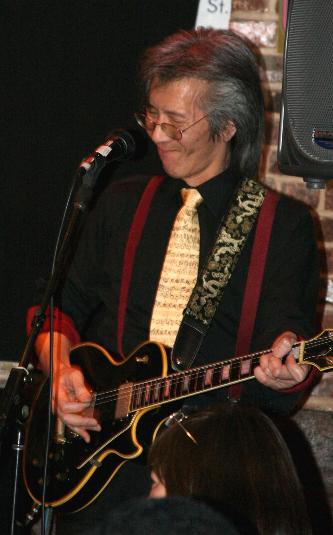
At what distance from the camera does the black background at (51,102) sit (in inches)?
114

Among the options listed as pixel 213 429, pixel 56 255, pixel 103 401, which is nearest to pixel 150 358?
pixel 103 401

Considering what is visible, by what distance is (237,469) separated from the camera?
1.23m

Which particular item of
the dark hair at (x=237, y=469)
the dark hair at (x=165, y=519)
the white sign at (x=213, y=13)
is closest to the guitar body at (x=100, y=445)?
the dark hair at (x=237, y=469)

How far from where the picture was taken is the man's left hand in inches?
84.4

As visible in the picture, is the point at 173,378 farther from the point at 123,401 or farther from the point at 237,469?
the point at 237,469

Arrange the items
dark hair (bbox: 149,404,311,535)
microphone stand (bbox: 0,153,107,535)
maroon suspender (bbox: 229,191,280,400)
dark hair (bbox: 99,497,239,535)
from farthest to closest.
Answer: maroon suspender (bbox: 229,191,280,400)
microphone stand (bbox: 0,153,107,535)
dark hair (bbox: 149,404,311,535)
dark hair (bbox: 99,497,239,535)

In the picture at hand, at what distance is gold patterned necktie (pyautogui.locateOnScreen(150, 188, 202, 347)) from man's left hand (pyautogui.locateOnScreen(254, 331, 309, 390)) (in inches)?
13.4

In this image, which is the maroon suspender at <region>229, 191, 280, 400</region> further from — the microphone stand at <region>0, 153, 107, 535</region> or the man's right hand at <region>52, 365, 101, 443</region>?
the microphone stand at <region>0, 153, 107, 535</region>

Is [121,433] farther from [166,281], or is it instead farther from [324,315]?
[324,315]

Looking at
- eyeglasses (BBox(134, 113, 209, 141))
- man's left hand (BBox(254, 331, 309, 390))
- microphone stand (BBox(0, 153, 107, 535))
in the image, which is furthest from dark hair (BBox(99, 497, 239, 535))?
eyeglasses (BBox(134, 113, 209, 141))

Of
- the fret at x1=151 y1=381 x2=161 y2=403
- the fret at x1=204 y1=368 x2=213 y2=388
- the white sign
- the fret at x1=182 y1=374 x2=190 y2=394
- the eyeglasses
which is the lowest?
the fret at x1=151 y1=381 x2=161 y2=403

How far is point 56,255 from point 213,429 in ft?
3.03

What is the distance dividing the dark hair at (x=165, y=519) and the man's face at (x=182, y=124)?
66.5 inches

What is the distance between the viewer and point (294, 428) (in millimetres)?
2977
